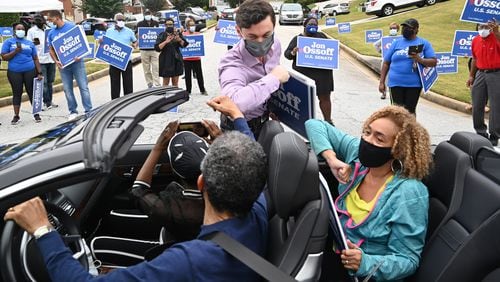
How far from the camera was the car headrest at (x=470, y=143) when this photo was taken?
8.94 feet

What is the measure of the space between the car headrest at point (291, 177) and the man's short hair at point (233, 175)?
0.10m

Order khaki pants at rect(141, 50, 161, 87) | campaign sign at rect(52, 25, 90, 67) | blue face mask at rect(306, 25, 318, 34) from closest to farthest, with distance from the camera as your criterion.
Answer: blue face mask at rect(306, 25, 318, 34) → campaign sign at rect(52, 25, 90, 67) → khaki pants at rect(141, 50, 161, 87)

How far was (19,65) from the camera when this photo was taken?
8641mm

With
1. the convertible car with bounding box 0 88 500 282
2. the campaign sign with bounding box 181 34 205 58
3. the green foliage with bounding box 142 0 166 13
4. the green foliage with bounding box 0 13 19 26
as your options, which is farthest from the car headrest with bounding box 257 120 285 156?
the green foliage with bounding box 142 0 166 13

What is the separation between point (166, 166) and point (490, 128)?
539cm

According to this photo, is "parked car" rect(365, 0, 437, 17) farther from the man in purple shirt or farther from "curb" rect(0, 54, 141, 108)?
the man in purple shirt

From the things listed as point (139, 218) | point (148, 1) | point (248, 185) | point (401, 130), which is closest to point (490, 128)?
point (401, 130)

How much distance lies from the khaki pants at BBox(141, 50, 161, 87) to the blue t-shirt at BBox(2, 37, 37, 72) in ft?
8.14

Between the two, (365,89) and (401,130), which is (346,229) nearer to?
(401,130)

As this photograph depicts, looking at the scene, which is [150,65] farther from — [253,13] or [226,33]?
[253,13]

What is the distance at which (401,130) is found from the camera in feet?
8.43

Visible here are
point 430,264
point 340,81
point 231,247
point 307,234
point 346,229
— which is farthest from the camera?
point 340,81

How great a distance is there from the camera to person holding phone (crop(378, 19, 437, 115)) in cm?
681

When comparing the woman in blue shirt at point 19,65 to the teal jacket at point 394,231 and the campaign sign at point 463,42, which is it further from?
the campaign sign at point 463,42
